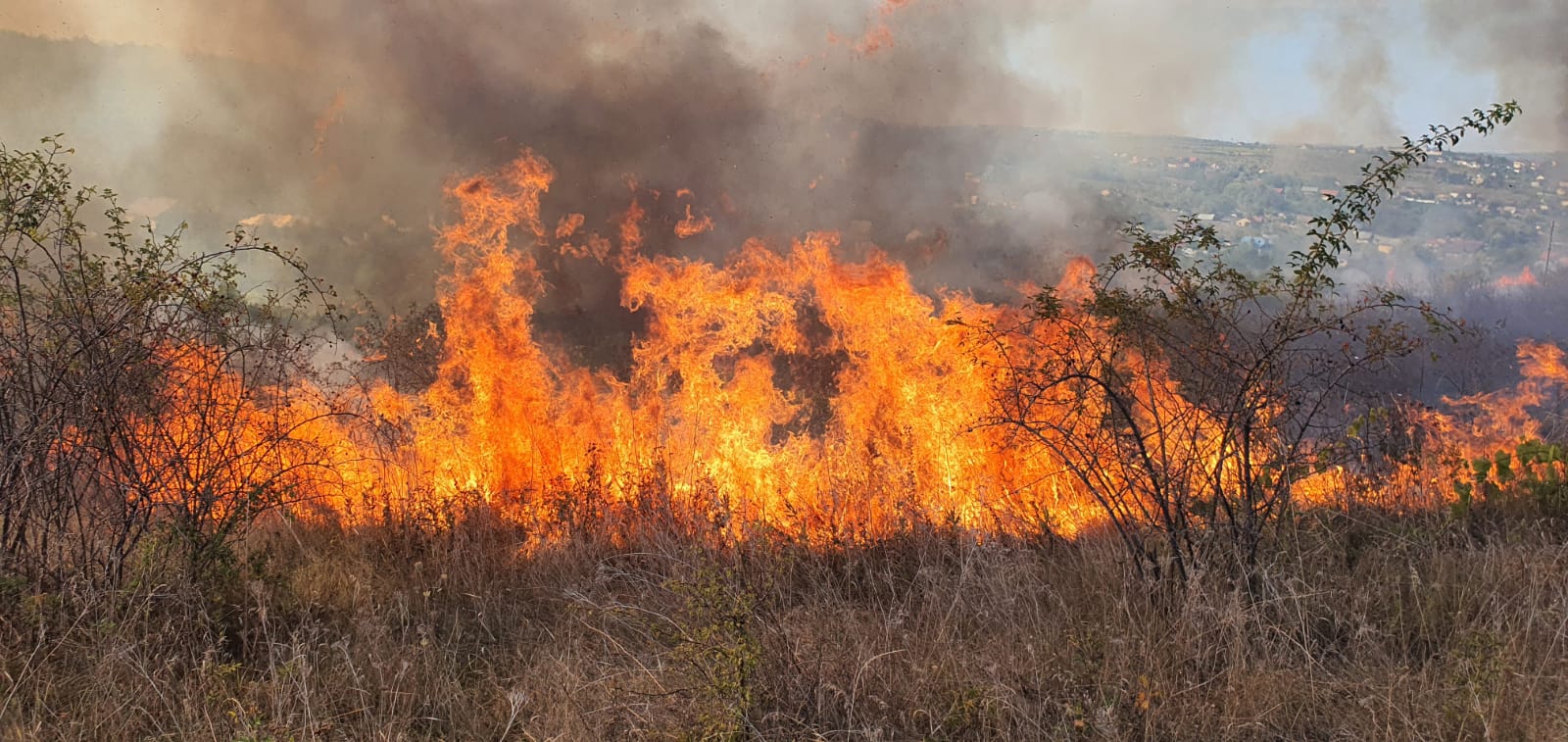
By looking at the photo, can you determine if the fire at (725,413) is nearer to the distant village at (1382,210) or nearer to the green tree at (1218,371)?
the green tree at (1218,371)

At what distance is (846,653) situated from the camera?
3.88 meters

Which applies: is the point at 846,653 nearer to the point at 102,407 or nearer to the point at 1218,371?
the point at 1218,371

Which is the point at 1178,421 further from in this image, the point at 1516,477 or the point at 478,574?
the point at 478,574

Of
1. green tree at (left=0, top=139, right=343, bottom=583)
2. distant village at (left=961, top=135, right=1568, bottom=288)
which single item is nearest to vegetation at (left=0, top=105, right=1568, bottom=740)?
green tree at (left=0, top=139, right=343, bottom=583)

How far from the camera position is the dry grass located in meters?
3.38

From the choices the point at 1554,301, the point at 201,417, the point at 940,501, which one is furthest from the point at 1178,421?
the point at 1554,301

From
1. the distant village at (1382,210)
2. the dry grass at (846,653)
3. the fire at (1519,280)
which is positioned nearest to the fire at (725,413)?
the dry grass at (846,653)

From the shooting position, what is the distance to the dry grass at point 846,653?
338 centimetres

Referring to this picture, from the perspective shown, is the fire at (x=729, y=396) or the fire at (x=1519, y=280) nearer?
the fire at (x=729, y=396)

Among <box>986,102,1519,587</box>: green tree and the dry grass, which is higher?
<box>986,102,1519,587</box>: green tree

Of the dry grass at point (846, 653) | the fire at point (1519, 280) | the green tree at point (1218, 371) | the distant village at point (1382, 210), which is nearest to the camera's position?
the dry grass at point (846, 653)

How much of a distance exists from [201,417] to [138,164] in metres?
11.4

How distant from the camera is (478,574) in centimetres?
561

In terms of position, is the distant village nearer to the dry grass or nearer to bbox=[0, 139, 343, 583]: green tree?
the dry grass
